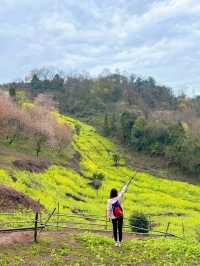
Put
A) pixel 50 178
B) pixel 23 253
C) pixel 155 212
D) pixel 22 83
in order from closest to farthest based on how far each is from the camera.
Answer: pixel 23 253 < pixel 155 212 < pixel 50 178 < pixel 22 83

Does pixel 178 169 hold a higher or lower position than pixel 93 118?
lower

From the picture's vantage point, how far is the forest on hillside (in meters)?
86.2

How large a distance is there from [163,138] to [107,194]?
35.6 metres

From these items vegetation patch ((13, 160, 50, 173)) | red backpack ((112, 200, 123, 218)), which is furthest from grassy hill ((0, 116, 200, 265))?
red backpack ((112, 200, 123, 218))

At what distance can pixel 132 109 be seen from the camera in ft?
363

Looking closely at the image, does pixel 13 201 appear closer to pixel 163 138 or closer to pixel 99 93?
pixel 163 138

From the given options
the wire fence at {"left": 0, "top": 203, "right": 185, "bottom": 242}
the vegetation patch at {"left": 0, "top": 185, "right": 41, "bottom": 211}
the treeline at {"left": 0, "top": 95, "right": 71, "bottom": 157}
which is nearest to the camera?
the wire fence at {"left": 0, "top": 203, "right": 185, "bottom": 242}

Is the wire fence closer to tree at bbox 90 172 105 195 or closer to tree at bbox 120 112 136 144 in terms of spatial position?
tree at bbox 90 172 105 195

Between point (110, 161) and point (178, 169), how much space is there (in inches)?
530

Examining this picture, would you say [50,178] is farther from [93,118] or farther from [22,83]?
[22,83]

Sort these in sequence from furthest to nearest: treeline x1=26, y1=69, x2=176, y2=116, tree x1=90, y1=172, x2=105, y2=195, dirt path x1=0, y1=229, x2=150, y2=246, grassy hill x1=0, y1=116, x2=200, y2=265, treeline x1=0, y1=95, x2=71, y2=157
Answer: treeline x1=26, y1=69, x2=176, y2=116 < treeline x1=0, y1=95, x2=71, y2=157 < tree x1=90, y1=172, x2=105, y2=195 < grassy hill x1=0, y1=116, x2=200, y2=265 < dirt path x1=0, y1=229, x2=150, y2=246

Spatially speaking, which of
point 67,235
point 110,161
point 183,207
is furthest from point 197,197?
point 67,235

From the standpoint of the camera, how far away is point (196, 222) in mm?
46844

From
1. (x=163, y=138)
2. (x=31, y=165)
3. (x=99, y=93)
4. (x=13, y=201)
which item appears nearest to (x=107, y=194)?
(x=31, y=165)
